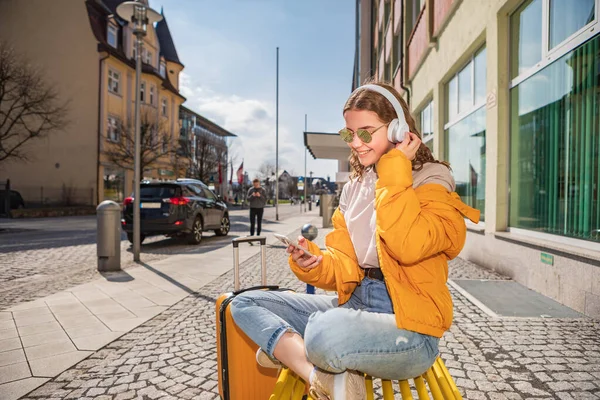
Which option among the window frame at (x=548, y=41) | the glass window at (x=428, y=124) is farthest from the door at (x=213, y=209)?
the window frame at (x=548, y=41)

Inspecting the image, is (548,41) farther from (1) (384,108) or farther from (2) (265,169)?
(2) (265,169)

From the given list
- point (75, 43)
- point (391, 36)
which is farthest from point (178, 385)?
point (75, 43)

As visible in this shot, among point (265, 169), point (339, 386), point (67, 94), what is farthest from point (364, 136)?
point (265, 169)

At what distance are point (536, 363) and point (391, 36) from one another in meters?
16.2

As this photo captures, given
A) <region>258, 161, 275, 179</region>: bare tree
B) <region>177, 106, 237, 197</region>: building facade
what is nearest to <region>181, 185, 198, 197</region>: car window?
<region>177, 106, 237, 197</region>: building facade

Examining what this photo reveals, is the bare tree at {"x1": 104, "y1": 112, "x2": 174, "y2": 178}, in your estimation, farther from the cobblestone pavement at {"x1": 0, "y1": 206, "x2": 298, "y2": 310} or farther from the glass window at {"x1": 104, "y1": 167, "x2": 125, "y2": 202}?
the cobblestone pavement at {"x1": 0, "y1": 206, "x2": 298, "y2": 310}

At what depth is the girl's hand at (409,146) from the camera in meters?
1.58

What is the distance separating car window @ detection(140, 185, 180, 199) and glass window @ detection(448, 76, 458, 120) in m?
6.71

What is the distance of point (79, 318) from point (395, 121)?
13.0 feet

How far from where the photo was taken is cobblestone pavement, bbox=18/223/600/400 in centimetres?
255

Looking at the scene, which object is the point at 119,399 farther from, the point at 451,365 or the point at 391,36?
the point at 391,36

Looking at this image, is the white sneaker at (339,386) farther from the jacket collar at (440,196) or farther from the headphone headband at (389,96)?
the headphone headband at (389,96)

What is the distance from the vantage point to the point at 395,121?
5.44ft

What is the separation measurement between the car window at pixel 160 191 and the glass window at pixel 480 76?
6.97 metres
